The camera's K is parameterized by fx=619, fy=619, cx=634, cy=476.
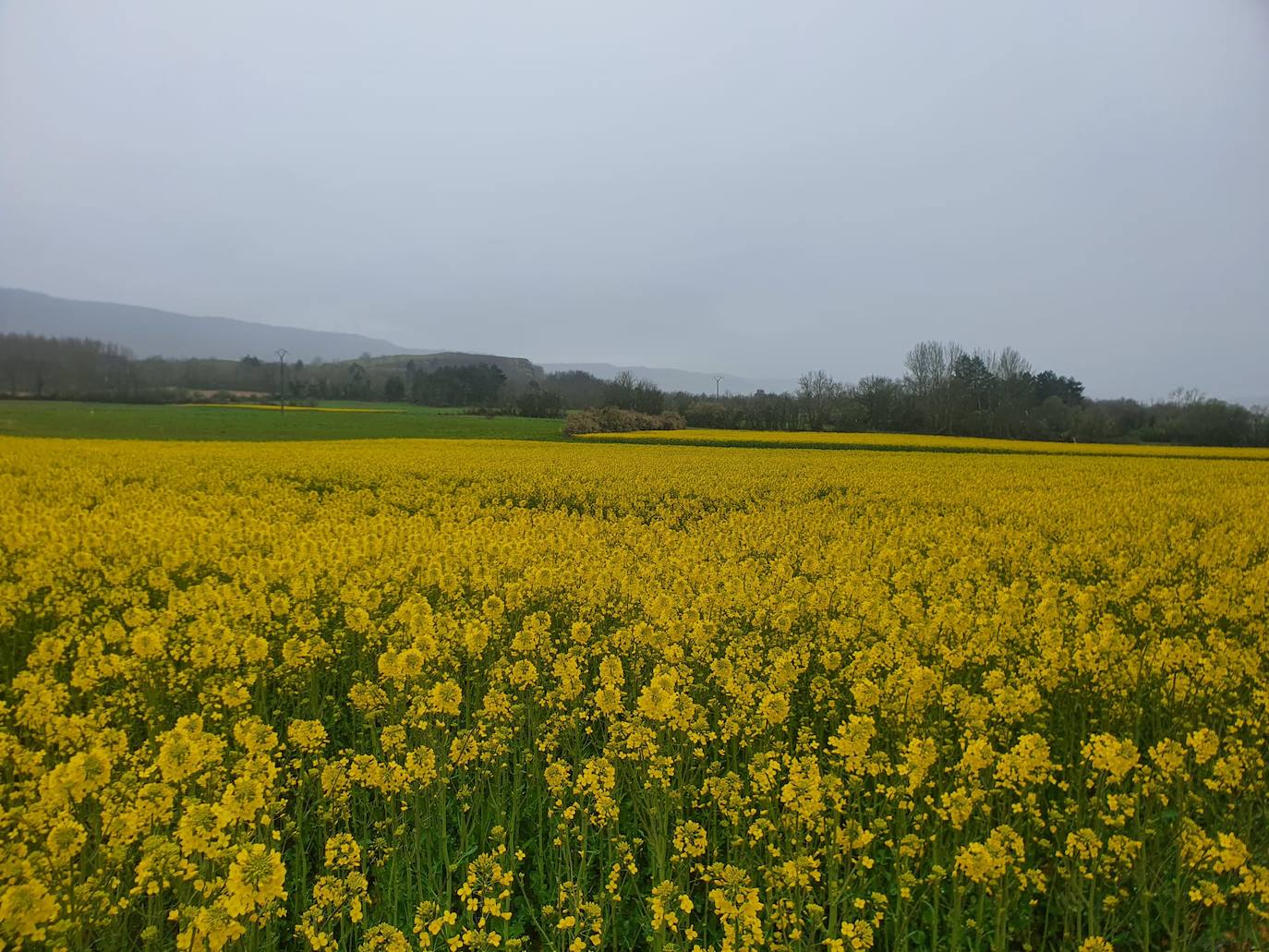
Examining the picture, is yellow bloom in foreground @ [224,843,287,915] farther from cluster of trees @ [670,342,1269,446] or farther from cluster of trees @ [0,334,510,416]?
cluster of trees @ [0,334,510,416]

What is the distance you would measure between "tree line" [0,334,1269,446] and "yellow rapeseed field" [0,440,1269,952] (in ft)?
186

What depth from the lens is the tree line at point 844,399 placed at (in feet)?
192

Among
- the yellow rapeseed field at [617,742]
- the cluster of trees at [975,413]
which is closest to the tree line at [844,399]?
the cluster of trees at [975,413]

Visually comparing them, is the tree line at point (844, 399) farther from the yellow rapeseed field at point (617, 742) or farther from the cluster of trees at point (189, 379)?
the yellow rapeseed field at point (617, 742)

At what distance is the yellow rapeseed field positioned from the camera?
9.62ft

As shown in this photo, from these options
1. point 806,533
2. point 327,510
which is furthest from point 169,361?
point 806,533

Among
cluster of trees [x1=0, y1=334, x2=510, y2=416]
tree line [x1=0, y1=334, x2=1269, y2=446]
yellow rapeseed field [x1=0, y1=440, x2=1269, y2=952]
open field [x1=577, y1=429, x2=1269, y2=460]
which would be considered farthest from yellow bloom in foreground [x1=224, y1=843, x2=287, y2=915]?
cluster of trees [x1=0, y1=334, x2=510, y2=416]

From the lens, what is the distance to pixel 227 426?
52531mm

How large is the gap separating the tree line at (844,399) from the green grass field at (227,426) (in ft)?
28.0

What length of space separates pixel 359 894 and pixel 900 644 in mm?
4566

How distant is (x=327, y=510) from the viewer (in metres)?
12.9

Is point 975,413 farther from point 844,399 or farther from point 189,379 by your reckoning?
point 189,379

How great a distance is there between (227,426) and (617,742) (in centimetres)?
5990

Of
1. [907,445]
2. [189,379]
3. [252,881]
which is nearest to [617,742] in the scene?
[252,881]
